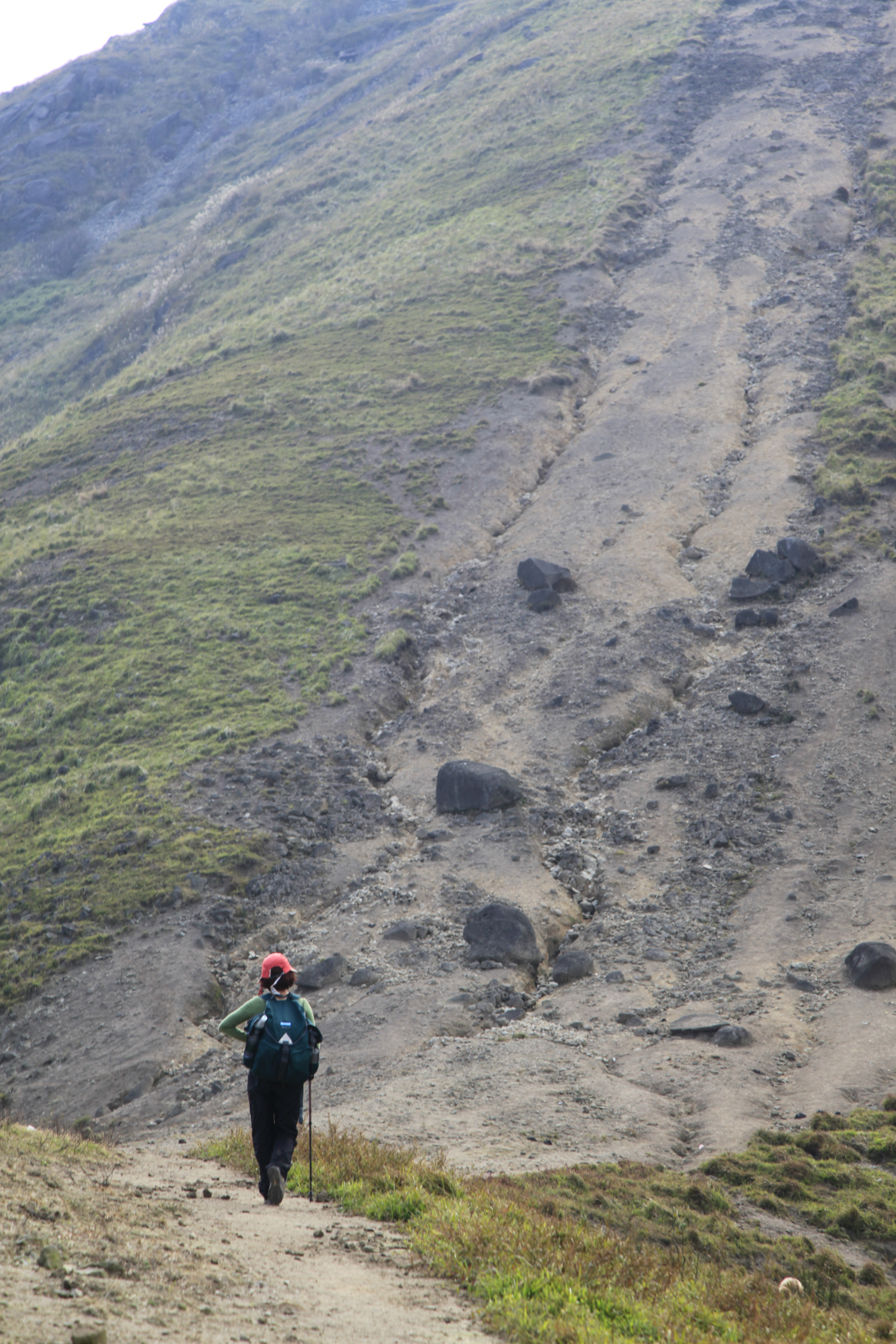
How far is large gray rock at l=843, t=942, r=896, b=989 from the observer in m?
16.4

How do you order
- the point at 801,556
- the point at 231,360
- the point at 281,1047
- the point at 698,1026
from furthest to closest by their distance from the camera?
the point at 231,360
the point at 801,556
the point at 698,1026
the point at 281,1047

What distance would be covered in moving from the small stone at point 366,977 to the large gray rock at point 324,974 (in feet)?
1.18

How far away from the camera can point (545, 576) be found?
32156mm

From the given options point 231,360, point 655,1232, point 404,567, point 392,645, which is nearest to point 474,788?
point 392,645

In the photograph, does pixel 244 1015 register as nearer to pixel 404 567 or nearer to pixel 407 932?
pixel 407 932

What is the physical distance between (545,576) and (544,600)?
1.24 meters

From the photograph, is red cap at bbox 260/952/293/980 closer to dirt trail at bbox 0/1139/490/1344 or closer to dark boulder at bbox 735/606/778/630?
dirt trail at bbox 0/1139/490/1344

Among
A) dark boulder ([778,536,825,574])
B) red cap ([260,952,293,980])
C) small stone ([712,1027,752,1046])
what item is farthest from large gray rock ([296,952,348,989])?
dark boulder ([778,536,825,574])

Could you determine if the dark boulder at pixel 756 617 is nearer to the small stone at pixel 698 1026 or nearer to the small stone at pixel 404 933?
the small stone at pixel 404 933

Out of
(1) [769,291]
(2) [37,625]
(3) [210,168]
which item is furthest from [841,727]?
(3) [210,168]

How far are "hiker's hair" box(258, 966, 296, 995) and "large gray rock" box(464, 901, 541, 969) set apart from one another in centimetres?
1051

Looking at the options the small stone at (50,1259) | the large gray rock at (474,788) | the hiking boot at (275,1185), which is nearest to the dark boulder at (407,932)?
the large gray rock at (474,788)

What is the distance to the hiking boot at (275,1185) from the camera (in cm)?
864

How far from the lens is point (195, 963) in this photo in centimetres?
1931
